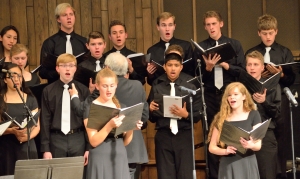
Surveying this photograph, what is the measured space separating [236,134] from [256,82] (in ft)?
3.12

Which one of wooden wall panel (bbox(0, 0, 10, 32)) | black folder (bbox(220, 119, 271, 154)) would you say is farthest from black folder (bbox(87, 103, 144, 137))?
wooden wall panel (bbox(0, 0, 10, 32))

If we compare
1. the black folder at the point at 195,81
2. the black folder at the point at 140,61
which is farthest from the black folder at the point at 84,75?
the black folder at the point at 195,81

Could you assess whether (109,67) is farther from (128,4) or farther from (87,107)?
(128,4)

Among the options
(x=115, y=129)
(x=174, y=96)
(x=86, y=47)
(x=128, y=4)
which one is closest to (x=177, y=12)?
(x=128, y=4)

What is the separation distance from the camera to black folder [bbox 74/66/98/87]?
228 inches

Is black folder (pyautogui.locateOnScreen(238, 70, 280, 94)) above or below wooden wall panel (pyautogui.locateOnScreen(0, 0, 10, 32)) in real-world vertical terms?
below

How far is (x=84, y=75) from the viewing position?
5875mm

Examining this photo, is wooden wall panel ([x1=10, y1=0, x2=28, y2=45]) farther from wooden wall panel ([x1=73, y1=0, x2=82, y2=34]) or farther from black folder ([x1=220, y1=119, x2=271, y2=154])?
black folder ([x1=220, y1=119, x2=271, y2=154])

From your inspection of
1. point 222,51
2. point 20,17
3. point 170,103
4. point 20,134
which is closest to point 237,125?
point 170,103

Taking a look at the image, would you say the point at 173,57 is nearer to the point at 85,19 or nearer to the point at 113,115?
the point at 113,115

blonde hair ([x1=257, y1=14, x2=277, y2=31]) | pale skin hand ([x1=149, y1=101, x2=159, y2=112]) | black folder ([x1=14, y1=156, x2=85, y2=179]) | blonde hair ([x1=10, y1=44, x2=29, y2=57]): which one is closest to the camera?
black folder ([x1=14, y1=156, x2=85, y2=179])

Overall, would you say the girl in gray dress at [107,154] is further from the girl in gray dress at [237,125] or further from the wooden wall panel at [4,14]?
the wooden wall panel at [4,14]

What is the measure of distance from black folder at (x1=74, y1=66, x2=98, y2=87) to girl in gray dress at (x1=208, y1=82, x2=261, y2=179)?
130 cm

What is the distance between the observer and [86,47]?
6586 millimetres
